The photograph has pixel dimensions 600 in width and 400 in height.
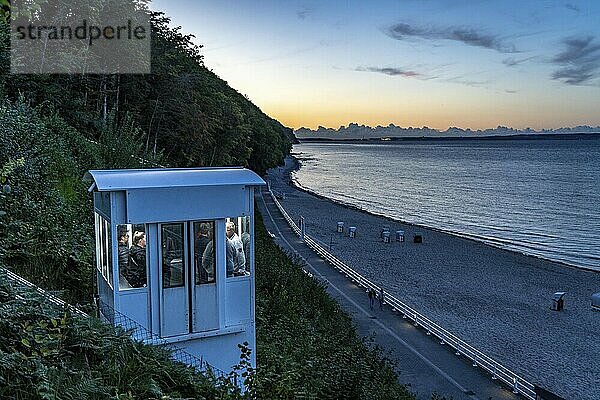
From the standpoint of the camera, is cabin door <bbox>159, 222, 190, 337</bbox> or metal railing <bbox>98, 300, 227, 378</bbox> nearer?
metal railing <bbox>98, 300, 227, 378</bbox>

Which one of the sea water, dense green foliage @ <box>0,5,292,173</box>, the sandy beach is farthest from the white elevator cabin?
the sea water

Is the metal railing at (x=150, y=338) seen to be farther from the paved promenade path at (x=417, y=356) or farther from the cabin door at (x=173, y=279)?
the paved promenade path at (x=417, y=356)

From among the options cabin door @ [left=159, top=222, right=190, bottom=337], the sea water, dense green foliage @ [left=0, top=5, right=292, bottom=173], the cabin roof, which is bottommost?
the sea water

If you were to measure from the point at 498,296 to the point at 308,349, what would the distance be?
62.1 ft

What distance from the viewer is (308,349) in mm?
11617

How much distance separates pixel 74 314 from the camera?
670 cm

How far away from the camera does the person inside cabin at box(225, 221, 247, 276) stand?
7688mm

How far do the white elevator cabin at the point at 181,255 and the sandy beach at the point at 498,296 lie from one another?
478 inches

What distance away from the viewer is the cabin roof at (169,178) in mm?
7098

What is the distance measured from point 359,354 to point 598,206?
67843 mm

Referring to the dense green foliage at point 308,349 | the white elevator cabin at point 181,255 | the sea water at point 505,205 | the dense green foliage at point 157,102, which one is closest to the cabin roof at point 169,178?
the white elevator cabin at point 181,255

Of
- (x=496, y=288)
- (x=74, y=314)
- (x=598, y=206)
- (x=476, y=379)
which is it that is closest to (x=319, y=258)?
(x=496, y=288)

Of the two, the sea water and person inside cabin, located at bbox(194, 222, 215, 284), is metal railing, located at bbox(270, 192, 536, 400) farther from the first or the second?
the sea water

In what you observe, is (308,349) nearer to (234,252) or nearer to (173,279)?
(234,252)
